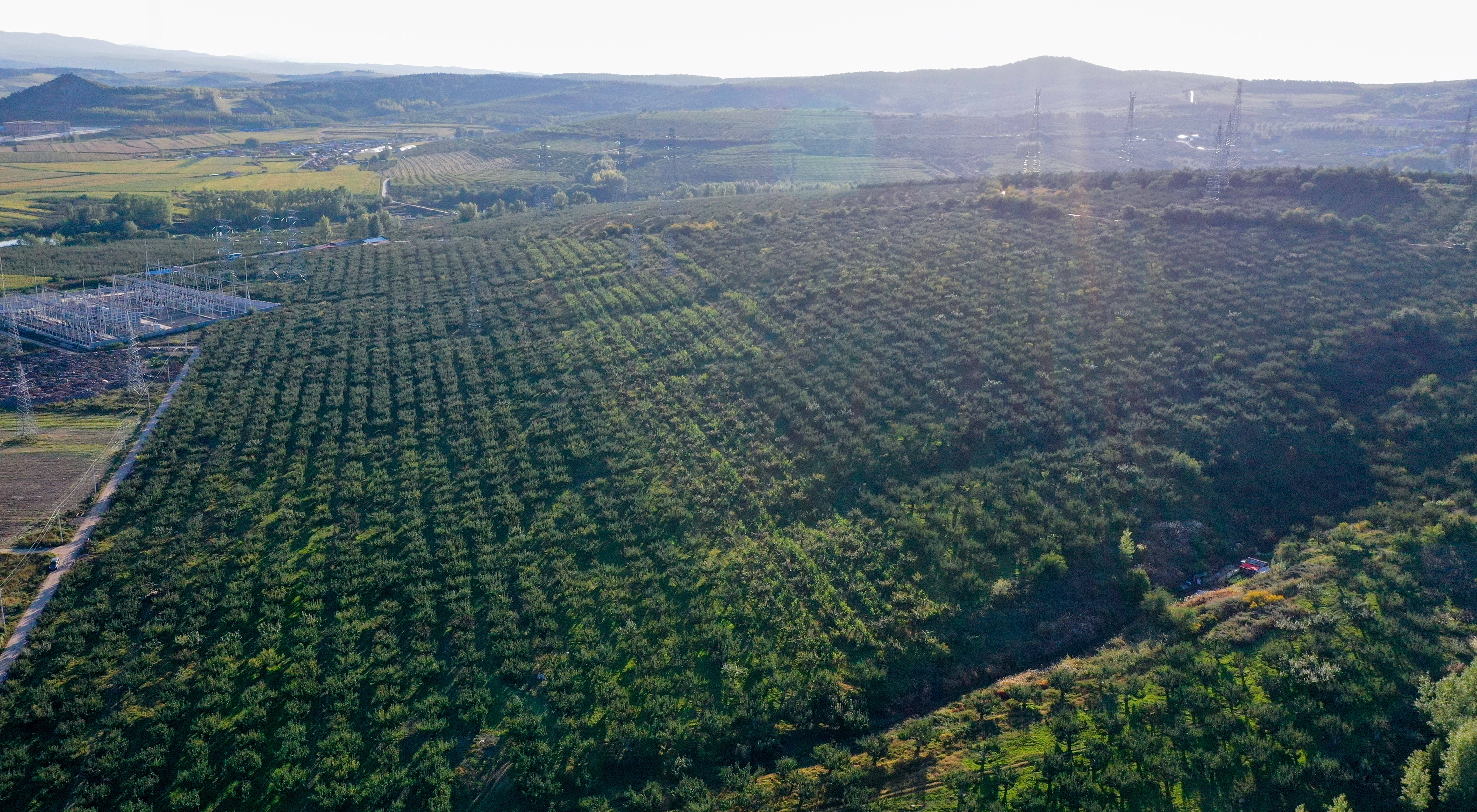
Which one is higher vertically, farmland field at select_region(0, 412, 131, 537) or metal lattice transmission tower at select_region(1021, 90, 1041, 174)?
metal lattice transmission tower at select_region(1021, 90, 1041, 174)

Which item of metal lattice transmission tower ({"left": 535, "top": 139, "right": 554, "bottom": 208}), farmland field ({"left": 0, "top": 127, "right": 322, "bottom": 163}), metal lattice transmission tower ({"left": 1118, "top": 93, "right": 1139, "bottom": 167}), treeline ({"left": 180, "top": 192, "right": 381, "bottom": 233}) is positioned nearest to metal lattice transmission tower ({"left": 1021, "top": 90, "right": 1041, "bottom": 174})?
metal lattice transmission tower ({"left": 1118, "top": 93, "right": 1139, "bottom": 167})

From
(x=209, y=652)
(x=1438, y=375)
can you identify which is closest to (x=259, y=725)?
(x=209, y=652)

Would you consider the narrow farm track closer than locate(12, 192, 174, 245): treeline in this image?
Yes

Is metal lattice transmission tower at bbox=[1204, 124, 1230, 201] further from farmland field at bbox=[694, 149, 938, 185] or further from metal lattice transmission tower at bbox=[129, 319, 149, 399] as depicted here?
metal lattice transmission tower at bbox=[129, 319, 149, 399]

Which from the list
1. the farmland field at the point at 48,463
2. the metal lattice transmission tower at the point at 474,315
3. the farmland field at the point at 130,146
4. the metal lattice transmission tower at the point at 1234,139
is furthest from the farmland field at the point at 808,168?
the farmland field at the point at 48,463

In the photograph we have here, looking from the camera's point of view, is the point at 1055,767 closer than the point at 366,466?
Yes

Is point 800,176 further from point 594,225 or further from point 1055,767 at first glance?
point 1055,767

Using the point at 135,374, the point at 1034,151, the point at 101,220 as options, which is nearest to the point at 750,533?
the point at 135,374
